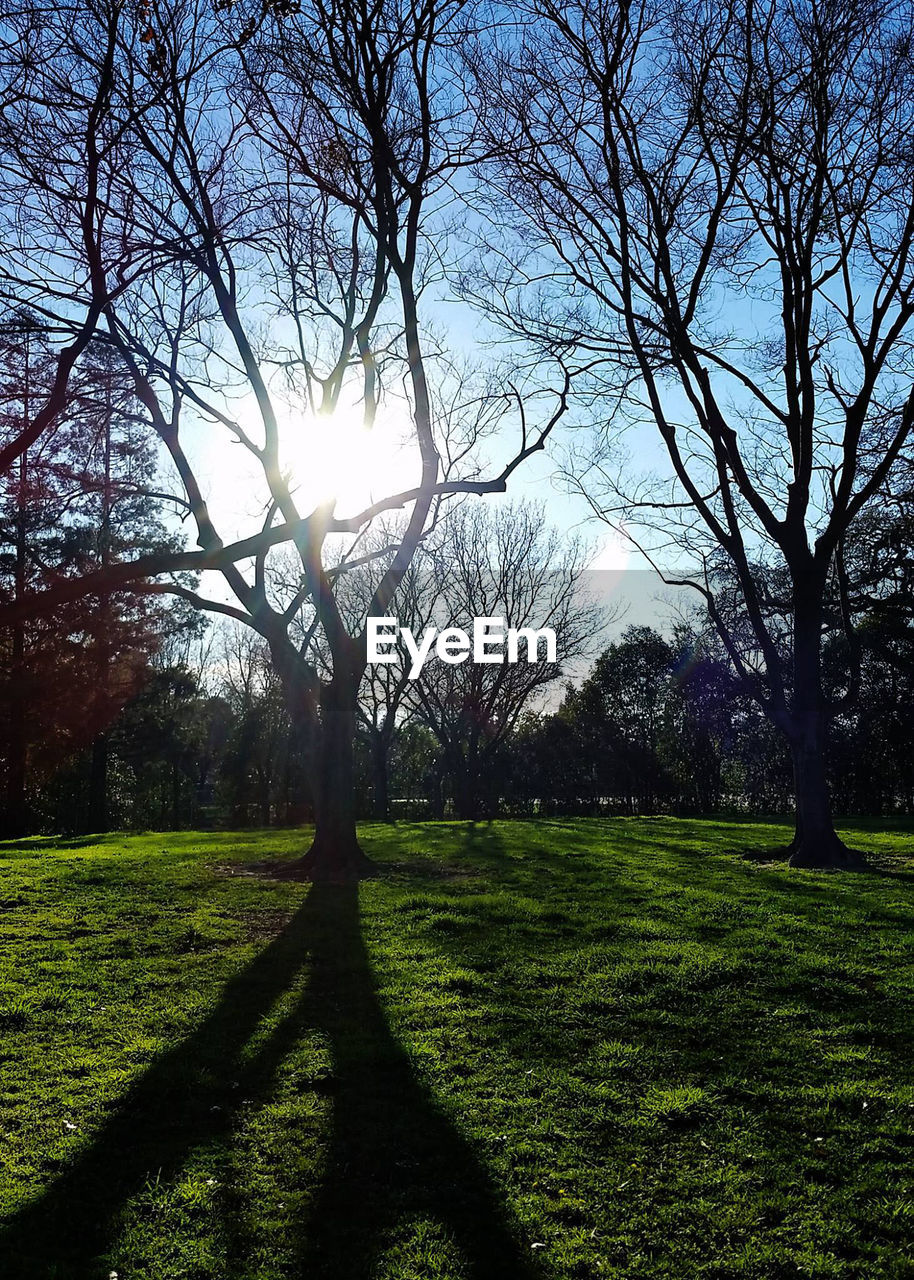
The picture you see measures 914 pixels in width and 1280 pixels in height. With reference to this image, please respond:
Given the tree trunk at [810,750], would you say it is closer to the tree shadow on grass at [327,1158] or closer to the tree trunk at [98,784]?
the tree shadow on grass at [327,1158]

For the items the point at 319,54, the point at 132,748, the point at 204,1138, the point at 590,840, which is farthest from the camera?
the point at 132,748

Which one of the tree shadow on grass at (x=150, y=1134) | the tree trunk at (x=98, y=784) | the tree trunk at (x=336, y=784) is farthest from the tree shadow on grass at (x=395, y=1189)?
the tree trunk at (x=98, y=784)

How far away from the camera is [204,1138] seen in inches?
164

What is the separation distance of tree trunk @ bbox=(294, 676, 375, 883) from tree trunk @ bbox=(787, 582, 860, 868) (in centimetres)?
609

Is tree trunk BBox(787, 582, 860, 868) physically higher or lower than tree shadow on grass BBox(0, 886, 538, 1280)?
higher

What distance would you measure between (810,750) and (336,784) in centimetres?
671

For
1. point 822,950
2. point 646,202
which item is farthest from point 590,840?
point 646,202

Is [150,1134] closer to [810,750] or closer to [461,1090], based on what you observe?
[461,1090]

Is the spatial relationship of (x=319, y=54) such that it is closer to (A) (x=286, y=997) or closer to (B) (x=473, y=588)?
(A) (x=286, y=997)

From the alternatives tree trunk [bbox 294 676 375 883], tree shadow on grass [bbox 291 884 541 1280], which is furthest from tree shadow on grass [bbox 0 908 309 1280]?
tree trunk [bbox 294 676 375 883]

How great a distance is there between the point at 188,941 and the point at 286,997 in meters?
2.19

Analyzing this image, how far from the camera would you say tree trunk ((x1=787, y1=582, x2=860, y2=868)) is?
1212 centimetres

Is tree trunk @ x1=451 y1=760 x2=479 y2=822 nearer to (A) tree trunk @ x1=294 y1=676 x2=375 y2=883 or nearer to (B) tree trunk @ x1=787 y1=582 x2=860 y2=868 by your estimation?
(A) tree trunk @ x1=294 y1=676 x2=375 y2=883

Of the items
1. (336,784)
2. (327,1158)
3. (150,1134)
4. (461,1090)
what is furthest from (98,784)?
A: (327,1158)
